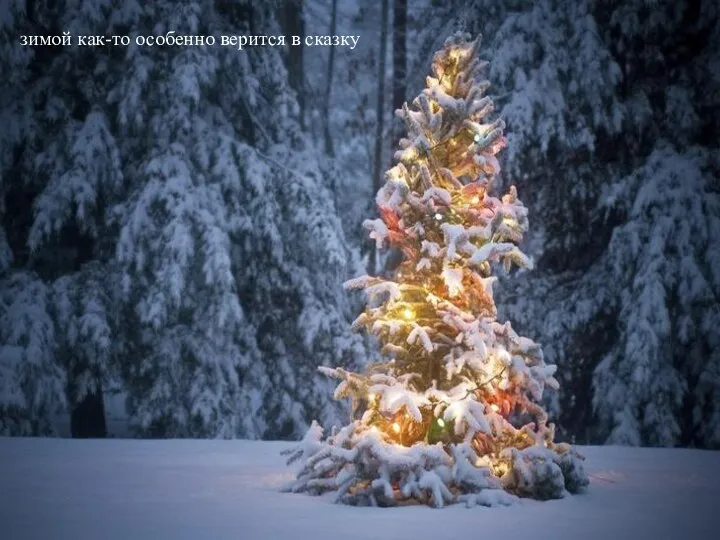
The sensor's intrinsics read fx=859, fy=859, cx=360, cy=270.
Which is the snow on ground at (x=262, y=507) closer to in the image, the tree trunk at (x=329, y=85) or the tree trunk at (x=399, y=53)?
the tree trunk at (x=399, y=53)

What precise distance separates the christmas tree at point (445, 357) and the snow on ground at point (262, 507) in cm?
28

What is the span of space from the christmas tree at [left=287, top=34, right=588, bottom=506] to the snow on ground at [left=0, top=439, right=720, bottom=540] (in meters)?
0.28

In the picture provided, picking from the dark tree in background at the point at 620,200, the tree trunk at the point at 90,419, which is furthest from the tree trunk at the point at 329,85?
the tree trunk at the point at 90,419

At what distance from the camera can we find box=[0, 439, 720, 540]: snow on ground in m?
5.37

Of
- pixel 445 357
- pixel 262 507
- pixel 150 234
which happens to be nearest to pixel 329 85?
pixel 150 234

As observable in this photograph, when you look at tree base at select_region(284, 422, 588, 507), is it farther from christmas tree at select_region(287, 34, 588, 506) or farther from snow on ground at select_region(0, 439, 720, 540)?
snow on ground at select_region(0, 439, 720, 540)

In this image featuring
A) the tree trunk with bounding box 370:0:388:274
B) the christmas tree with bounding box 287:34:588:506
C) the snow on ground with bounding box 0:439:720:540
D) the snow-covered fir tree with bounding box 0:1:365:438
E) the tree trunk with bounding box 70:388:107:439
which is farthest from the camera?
the tree trunk with bounding box 370:0:388:274

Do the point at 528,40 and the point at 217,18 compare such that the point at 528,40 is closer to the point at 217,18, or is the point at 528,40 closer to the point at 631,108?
the point at 631,108

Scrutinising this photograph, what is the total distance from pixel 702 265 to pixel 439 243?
7.36 metres

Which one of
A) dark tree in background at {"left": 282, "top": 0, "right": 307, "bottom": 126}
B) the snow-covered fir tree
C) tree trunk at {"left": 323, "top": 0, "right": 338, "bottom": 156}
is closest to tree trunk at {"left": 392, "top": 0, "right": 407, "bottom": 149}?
tree trunk at {"left": 323, "top": 0, "right": 338, "bottom": 156}

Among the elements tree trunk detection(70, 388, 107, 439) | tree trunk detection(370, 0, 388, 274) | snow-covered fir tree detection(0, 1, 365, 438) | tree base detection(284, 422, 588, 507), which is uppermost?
tree trunk detection(370, 0, 388, 274)

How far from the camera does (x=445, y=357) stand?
704 cm

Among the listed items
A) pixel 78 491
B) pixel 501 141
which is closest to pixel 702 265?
pixel 501 141

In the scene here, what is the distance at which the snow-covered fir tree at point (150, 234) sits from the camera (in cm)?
1296
